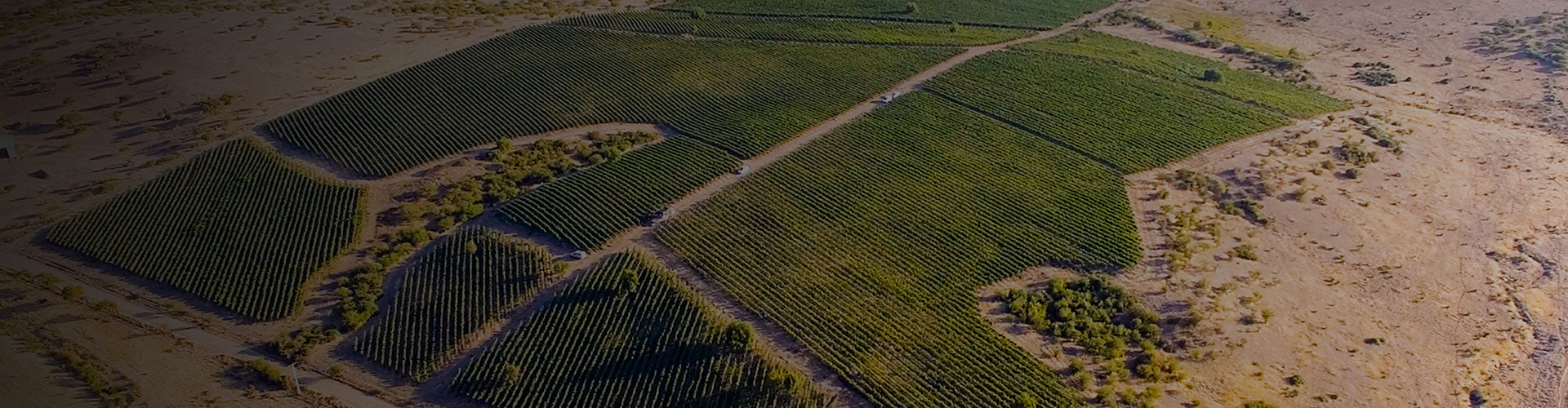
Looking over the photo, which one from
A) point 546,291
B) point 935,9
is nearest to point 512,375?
point 546,291

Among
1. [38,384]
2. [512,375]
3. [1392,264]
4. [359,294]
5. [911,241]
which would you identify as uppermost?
[1392,264]

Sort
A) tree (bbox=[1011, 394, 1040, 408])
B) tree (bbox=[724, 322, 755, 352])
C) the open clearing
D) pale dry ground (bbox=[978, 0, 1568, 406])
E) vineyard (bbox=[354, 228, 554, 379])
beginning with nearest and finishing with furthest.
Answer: tree (bbox=[1011, 394, 1040, 408]), pale dry ground (bbox=[978, 0, 1568, 406]), tree (bbox=[724, 322, 755, 352]), the open clearing, vineyard (bbox=[354, 228, 554, 379])

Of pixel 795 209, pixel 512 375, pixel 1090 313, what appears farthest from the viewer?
pixel 795 209

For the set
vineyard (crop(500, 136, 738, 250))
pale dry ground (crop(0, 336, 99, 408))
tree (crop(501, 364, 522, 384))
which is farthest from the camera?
vineyard (crop(500, 136, 738, 250))

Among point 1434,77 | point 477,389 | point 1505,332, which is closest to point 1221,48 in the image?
point 1434,77

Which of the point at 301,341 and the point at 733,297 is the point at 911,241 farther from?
the point at 301,341

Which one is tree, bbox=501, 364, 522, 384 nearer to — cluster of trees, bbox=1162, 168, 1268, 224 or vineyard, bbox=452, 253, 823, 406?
vineyard, bbox=452, 253, 823, 406

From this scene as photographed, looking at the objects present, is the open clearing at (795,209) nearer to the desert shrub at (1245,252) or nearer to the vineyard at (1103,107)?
the desert shrub at (1245,252)

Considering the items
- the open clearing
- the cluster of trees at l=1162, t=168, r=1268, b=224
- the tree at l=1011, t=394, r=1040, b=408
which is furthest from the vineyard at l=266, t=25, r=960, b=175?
the tree at l=1011, t=394, r=1040, b=408
